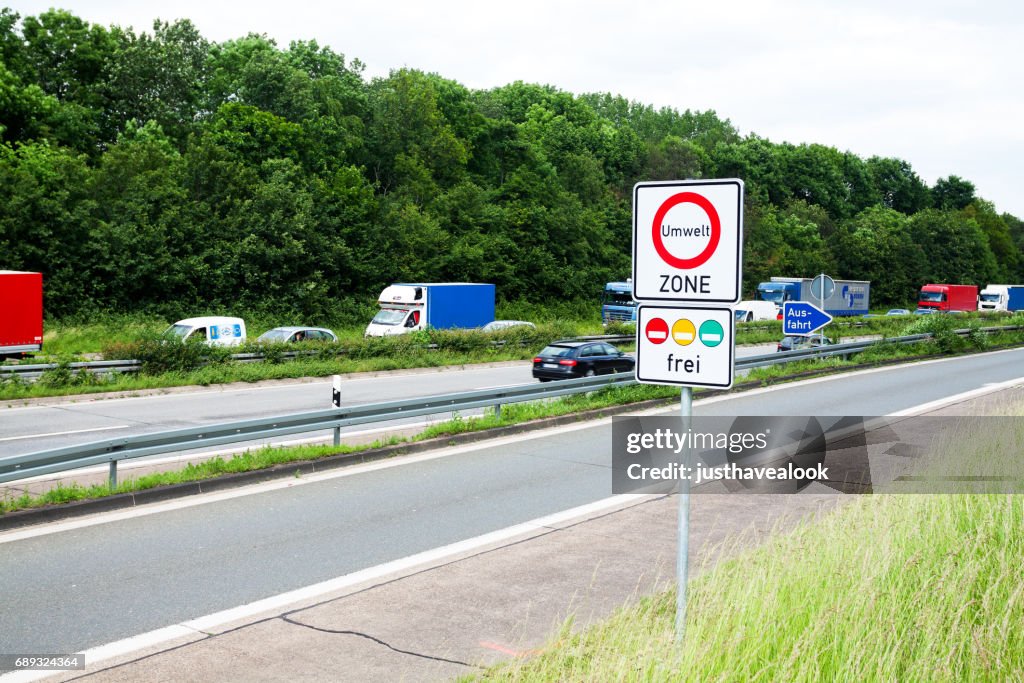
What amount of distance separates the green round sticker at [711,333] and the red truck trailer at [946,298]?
70.4 metres

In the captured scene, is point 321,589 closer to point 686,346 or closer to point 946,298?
point 686,346

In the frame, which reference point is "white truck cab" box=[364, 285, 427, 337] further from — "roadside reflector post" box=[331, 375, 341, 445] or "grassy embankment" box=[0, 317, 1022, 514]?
"roadside reflector post" box=[331, 375, 341, 445]

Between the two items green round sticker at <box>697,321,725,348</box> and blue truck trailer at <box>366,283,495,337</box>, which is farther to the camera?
blue truck trailer at <box>366,283,495,337</box>

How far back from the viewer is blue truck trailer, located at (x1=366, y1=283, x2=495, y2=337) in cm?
3731

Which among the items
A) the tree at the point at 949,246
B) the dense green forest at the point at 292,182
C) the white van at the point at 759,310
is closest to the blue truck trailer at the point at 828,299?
the white van at the point at 759,310

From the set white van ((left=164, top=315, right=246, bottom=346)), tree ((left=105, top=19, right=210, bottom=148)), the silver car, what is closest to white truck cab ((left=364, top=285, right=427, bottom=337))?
the silver car

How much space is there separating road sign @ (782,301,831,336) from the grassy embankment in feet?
4.45

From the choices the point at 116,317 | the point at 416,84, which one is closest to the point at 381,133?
the point at 416,84

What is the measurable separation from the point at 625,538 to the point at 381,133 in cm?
5242

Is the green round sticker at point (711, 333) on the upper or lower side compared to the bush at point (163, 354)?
upper

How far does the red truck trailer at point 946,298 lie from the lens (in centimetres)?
7019

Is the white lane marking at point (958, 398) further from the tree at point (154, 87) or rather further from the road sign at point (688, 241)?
the tree at point (154, 87)

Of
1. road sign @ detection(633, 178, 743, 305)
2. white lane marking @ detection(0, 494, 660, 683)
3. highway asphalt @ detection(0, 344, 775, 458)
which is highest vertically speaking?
road sign @ detection(633, 178, 743, 305)

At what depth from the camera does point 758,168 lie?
99938 mm
